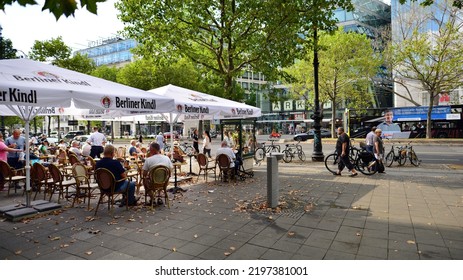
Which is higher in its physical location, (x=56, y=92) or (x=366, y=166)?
(x=56, y=92)

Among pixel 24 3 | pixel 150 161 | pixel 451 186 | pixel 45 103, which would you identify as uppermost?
pixel 24 3

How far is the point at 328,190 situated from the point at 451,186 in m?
3.71

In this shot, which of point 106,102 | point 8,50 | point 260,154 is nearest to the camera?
point 106,102

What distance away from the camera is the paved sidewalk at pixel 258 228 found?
446 cm

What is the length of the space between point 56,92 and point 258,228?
4.23 m

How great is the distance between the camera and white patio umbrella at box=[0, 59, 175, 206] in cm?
499

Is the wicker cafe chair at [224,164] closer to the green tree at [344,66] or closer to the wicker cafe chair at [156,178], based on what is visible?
the wicker cafe chair at [156,178]

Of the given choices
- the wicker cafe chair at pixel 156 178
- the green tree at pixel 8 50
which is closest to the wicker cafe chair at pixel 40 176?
the wicker cafe chair at pixel 156 178

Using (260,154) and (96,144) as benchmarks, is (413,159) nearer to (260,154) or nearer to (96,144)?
(260,154)

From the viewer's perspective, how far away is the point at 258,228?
5.48 metres

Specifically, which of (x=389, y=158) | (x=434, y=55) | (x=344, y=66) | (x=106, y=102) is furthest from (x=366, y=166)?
(x=344, y=66)
